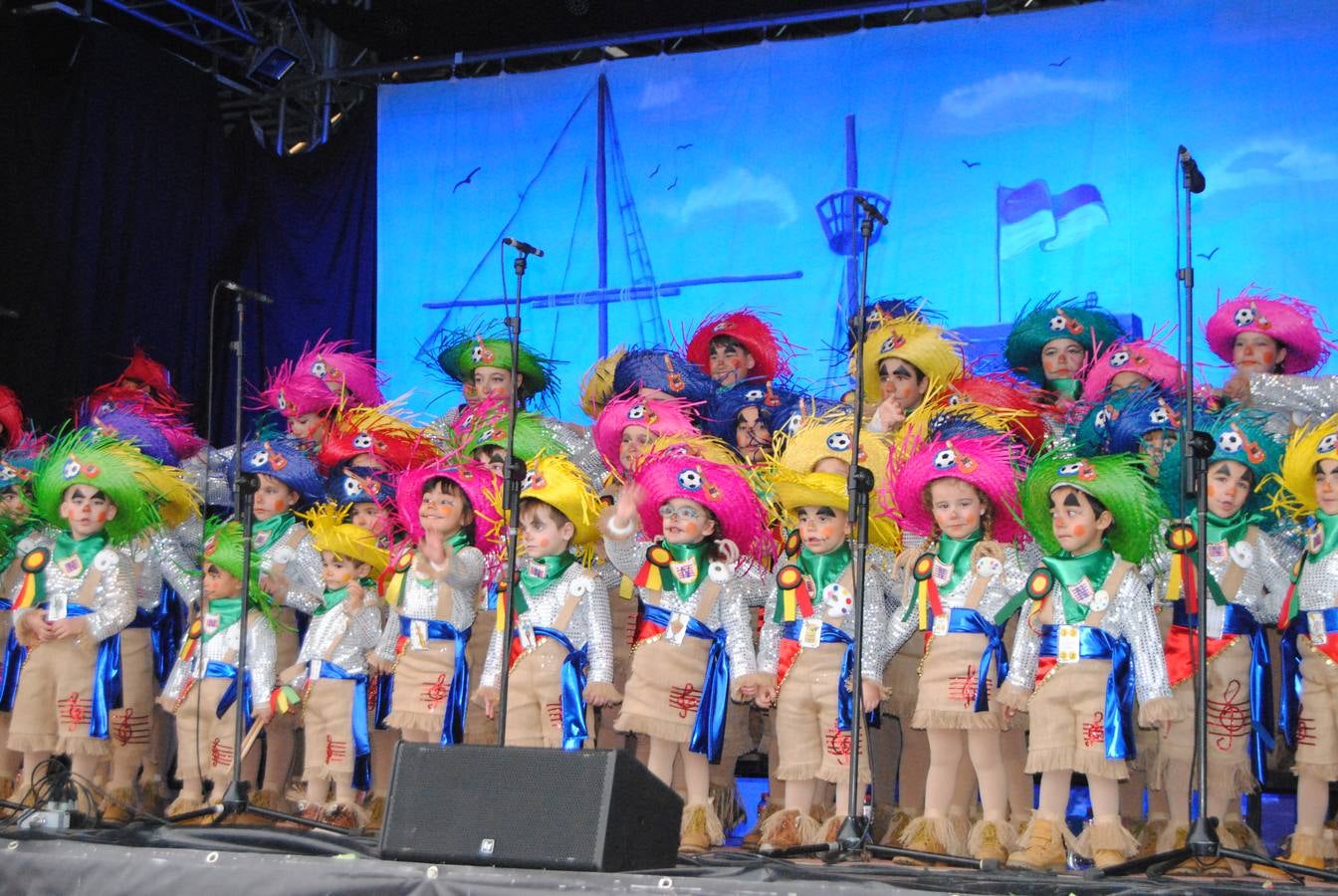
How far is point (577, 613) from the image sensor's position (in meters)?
→ 5.24

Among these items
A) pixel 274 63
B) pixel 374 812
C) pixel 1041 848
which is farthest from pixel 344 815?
pixel 274 63

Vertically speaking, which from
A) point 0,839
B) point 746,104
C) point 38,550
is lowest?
point 0,839

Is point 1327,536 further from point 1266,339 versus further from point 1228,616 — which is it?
point 1266,339

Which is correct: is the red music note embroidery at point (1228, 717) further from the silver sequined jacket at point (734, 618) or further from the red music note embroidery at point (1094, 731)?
the silver sequined jacket at point (734, 618)

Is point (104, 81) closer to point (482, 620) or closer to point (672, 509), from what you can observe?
point (482, 620)

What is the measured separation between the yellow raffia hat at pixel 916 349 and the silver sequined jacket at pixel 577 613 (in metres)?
1.32

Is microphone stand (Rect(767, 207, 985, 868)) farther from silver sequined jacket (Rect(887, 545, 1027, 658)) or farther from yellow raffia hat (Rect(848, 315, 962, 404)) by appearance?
yellow raffia hat (Rect(848, 315, 962, 404))

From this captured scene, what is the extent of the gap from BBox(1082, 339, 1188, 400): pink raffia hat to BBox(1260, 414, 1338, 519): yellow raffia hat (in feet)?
2.50

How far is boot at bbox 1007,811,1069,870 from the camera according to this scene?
4.35m

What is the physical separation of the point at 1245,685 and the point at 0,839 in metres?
3.36

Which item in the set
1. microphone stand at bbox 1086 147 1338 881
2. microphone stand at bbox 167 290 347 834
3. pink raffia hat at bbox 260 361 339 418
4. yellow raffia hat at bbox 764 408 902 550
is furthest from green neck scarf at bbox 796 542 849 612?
pink raffia hat at bbox 260 361 339 418

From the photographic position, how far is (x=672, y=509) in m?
5.14

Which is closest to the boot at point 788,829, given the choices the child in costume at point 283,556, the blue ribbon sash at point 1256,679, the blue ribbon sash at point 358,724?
the blue ribbon sash at point 1256,679

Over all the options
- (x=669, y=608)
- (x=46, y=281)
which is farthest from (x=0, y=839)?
(x=46, y=281)
